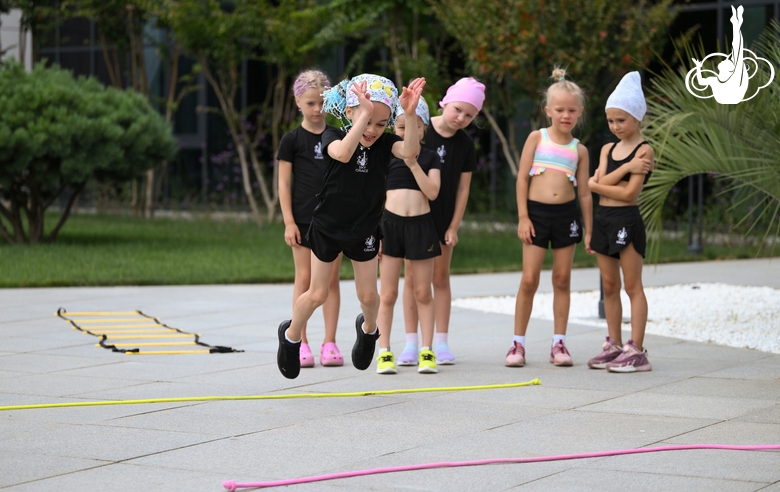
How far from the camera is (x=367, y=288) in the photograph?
18.7 ft

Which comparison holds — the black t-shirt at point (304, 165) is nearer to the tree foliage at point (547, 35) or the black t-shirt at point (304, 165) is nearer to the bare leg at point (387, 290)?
the bare leg at point (387, 290)

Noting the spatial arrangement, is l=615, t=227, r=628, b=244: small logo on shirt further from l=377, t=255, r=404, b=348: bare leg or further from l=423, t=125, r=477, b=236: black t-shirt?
l=377, t=255, r=404, b=348: bare leg

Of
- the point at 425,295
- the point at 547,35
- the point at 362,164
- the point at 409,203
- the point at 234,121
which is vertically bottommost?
the point at 425,295

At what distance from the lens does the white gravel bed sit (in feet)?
26.4

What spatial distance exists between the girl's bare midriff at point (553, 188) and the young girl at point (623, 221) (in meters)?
0.16

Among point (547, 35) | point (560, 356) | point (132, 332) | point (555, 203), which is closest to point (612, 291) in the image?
point (560, 356)

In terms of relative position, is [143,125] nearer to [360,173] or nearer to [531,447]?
[360,173]

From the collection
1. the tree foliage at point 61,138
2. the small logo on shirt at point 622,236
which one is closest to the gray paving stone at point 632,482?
the small logo on shirt at point 622,236

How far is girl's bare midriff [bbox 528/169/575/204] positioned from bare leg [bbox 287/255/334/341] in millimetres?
1679

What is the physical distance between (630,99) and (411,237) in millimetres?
1575

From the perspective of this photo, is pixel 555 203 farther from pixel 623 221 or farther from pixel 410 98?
pixel 410 98

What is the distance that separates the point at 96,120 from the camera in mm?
14711

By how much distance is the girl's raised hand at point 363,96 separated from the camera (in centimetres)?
520

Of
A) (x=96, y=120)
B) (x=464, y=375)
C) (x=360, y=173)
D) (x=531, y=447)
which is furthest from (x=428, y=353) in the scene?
(x=96, y=120)
